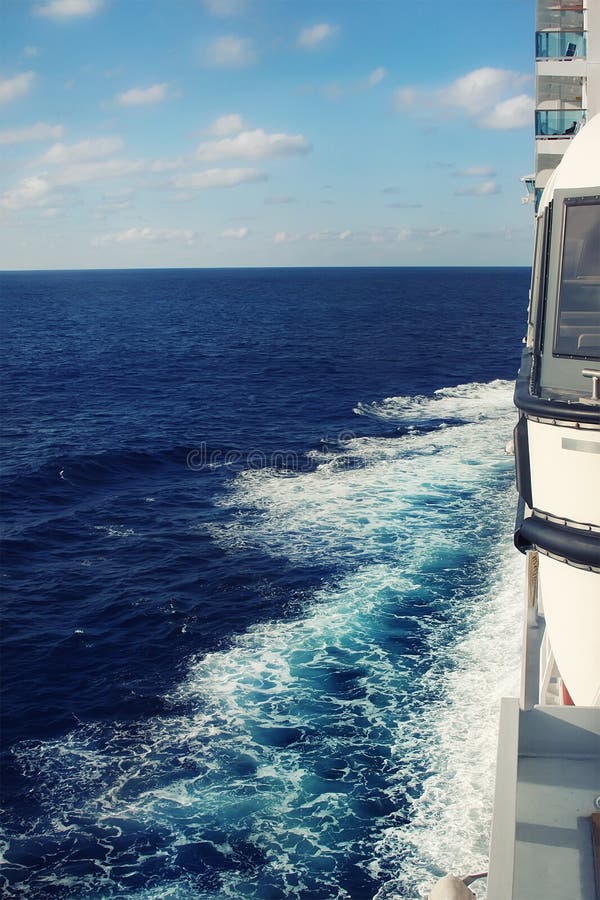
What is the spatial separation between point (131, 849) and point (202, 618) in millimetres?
10199

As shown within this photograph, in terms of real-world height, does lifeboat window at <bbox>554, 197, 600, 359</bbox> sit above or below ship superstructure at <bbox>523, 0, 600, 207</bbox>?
below

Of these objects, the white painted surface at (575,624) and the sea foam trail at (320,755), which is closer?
the white painted surface at (575,624)

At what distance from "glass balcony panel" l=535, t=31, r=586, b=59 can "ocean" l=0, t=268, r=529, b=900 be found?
17.0 metres

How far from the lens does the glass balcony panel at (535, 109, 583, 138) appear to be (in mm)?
24203

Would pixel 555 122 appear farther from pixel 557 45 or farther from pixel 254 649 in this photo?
pixel 254 649

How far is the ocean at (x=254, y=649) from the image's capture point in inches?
654

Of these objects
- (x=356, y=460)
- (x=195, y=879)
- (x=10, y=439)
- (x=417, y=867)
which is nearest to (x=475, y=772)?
(x=417, y=867)

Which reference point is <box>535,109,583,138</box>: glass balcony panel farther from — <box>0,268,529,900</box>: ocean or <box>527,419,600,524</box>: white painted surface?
<box>527,419,600,524</box>: white painted surface

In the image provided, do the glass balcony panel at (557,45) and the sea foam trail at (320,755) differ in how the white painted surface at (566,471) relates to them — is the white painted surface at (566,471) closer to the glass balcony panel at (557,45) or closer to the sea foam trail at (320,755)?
the sea foam trail at (320,755)

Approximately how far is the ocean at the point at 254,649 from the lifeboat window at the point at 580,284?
10788mm

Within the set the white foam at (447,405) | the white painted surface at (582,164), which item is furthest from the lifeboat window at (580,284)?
the white foam at (447,405)

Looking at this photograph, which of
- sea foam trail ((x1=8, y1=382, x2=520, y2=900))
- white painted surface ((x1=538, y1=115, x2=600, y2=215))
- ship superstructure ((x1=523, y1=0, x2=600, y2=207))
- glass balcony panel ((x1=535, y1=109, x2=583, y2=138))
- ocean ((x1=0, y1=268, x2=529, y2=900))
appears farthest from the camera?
glass balcony panel ((x1=535, y1=109, x2=583, y2=138))

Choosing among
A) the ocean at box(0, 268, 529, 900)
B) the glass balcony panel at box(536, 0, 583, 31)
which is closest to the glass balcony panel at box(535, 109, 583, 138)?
the glass balcony panel at box(536, 0, 583, 31)

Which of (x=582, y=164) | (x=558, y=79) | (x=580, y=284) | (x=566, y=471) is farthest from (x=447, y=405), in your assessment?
(x=566, y=471)
